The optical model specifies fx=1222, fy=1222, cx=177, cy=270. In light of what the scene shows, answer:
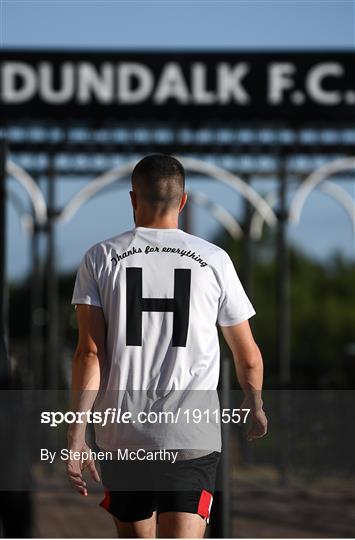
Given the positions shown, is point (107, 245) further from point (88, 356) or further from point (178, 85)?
point (178, 85)

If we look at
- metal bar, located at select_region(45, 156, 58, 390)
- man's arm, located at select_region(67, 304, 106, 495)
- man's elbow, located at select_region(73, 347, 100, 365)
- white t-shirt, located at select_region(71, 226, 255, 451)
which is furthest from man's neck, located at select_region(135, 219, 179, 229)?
metal bar, located at select_region(45, 156, 58, 390)

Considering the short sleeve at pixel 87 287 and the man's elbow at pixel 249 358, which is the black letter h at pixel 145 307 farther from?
the man's elbow at pixel 249 358

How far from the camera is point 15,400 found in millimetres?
4867

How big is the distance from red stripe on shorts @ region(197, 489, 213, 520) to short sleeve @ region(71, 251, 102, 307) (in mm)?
723

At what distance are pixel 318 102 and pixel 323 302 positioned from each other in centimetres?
7158

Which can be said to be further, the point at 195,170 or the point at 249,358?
the point at 195,170

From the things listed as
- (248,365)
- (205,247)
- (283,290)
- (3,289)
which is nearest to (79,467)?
(248,365)

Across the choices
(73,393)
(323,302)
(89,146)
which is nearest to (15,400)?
(73,393)

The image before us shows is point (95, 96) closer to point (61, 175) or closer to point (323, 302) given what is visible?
point (61, 175)

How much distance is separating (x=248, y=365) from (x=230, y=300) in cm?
23

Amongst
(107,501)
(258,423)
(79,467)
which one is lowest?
(107,501)

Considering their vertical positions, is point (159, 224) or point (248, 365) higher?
point (159, 224)

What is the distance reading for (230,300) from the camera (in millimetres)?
4055

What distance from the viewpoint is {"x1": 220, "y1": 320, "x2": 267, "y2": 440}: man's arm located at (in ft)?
13.4
